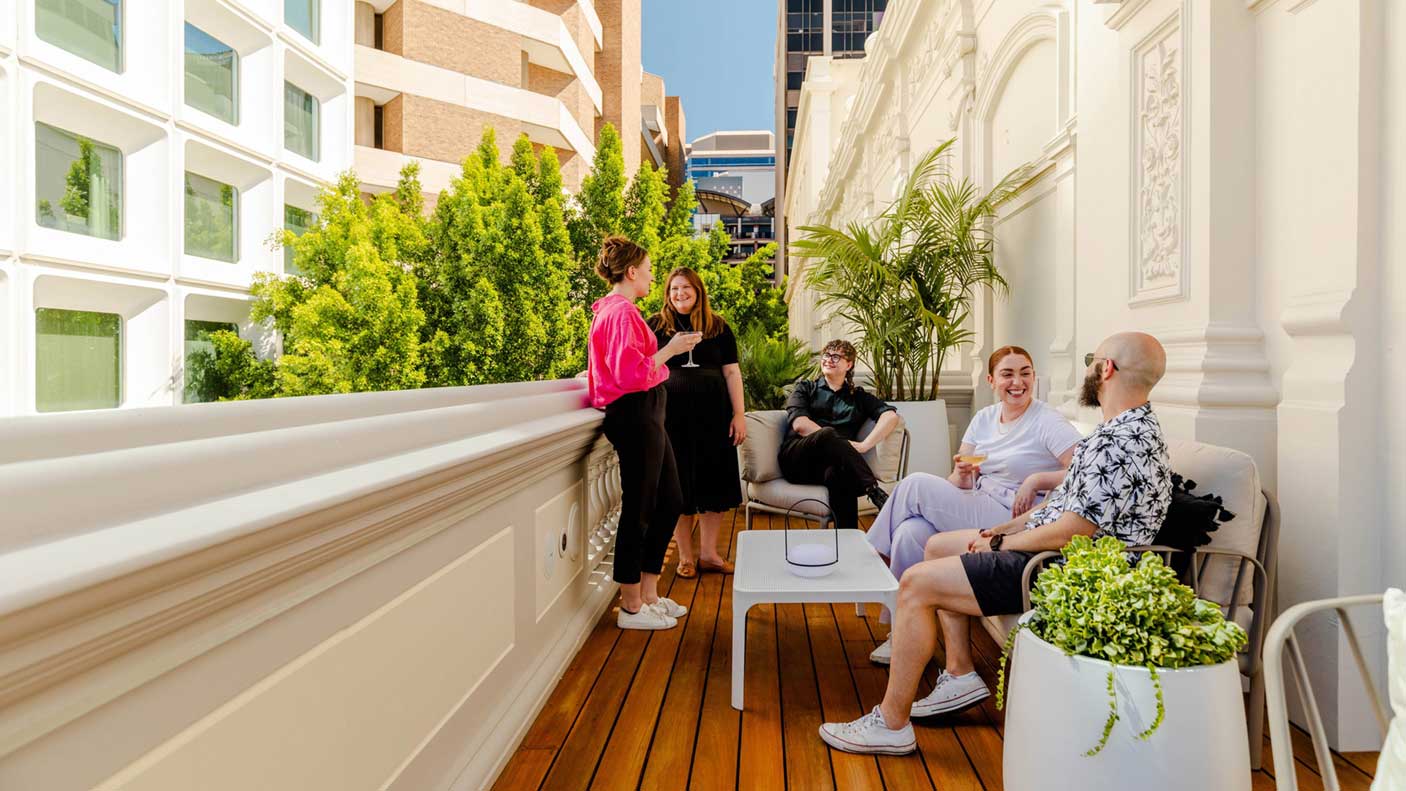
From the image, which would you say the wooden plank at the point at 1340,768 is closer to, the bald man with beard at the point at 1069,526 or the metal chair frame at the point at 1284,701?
the bald man with beard at the point at 1069,526

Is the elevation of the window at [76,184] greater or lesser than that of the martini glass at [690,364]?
greater

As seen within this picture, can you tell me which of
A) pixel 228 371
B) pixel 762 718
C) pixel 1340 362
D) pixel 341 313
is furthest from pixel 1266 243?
pixel 228 371

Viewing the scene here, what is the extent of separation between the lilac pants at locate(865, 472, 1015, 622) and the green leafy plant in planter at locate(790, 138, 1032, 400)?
6.45ft

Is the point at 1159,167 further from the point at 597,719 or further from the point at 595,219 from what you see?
the point at 595,219

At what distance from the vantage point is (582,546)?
3312 millimetres

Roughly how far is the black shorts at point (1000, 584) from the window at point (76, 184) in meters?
18.8

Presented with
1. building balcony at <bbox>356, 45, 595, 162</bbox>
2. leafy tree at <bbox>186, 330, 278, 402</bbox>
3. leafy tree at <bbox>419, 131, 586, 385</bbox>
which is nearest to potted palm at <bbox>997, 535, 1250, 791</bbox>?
leafy tree at <bbox>419, 131, 586, 385</bbox>

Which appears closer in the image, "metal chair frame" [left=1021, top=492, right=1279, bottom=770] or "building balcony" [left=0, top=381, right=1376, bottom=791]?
"building balcony" [left=0, top=381, right=1376, bottom=791]

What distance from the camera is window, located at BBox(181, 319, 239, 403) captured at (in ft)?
57.9

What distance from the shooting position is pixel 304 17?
22.2 meters

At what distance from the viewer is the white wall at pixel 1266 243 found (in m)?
2.13

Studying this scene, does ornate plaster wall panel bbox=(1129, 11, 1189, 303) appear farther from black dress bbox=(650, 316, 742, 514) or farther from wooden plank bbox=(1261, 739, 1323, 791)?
black dress bbox=(650, 316, 742, 514)

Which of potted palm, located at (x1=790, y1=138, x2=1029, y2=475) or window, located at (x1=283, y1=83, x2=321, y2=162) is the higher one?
window, located at (x1=283, y1=83, x2=321, y2=162)

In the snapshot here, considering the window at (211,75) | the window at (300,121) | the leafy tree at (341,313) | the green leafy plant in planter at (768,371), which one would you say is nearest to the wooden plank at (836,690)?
the green leafy plant in planter at (768,371)
